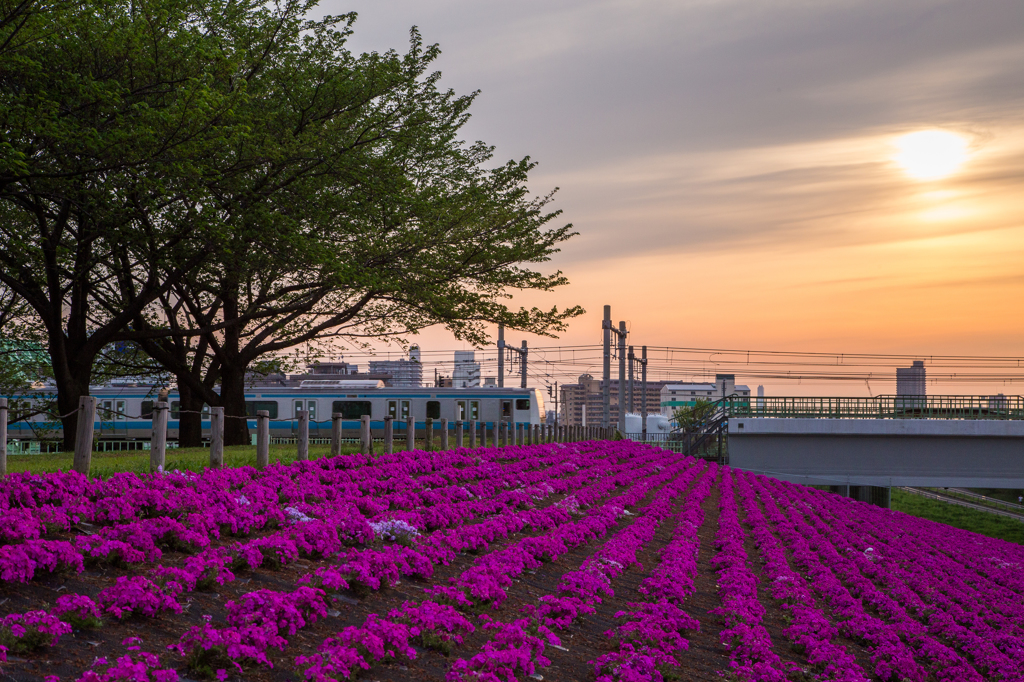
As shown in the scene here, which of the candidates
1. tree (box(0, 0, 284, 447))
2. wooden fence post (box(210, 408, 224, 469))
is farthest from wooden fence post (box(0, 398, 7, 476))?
tree (box(0, 0, 284, 447))

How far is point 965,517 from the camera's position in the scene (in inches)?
2440

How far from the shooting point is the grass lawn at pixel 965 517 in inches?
2149

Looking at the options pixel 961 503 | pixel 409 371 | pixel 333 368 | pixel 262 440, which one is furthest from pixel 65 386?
pixel 409 371

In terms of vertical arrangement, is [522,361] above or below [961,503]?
above

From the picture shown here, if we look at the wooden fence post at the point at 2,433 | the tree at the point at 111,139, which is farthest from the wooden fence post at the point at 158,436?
the tree at the point at 111,139

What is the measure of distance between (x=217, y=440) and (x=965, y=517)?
6280 centimetres

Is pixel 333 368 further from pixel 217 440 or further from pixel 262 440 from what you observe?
pixel 217 440

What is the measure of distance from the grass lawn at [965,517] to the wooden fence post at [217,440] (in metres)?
49.6

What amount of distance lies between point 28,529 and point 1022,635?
1129 cm

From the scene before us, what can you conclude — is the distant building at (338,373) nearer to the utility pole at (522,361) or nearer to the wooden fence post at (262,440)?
the utility pole at (522,361)

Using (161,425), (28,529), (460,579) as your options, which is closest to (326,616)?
(460,579)

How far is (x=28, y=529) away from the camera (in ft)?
22.4

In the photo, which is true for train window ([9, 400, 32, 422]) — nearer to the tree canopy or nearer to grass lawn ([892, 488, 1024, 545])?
the tree canopy

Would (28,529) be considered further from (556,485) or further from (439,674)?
(556,485)
